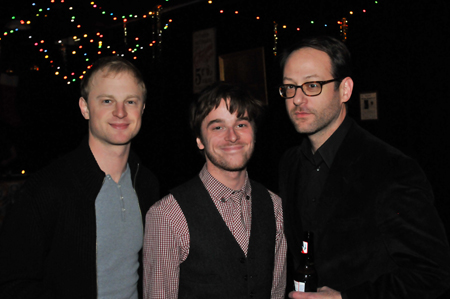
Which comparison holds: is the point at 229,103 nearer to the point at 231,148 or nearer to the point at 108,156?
the point at 231,148

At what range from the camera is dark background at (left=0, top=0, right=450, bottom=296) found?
141 inches

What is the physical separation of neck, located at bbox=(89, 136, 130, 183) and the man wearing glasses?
3.14ft

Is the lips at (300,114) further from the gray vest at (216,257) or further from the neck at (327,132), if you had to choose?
the gray vest at (216,257)

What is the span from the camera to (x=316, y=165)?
203cm

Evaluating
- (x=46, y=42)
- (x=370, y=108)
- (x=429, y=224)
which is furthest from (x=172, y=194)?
(x=46, y=42)

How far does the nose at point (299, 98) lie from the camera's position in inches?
75.7

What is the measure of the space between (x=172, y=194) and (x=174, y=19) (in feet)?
15.3

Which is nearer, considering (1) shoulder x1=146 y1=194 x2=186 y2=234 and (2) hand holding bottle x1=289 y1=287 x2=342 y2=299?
(2) hand holding bottle x1=289 y1=287 x2=342 y2=299

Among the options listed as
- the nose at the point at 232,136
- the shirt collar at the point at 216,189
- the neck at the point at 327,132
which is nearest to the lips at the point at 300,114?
the neck at the point at 327,132

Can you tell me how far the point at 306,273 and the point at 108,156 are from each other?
119 cm

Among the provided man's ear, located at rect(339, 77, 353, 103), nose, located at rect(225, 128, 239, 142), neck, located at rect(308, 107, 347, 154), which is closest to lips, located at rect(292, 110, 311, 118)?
neck, located at rect(308, 107, 347, 154)

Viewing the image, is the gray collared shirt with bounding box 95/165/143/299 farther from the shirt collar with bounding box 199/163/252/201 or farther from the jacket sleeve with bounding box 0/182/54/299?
the shirt collar with bounding box 199/163/252/201

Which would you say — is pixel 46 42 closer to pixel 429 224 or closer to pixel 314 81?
pixel 314 81

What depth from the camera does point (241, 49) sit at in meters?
5.23
